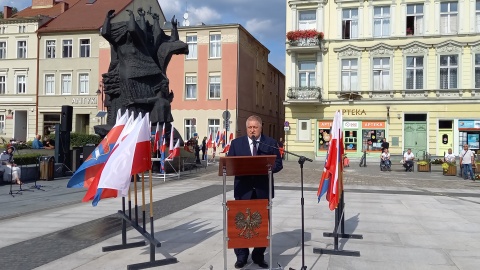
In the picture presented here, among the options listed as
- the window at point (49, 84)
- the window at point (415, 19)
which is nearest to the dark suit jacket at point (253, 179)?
the window at point (415, 19)

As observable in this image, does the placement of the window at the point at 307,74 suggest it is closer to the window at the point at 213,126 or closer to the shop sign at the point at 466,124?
the window at the point at 213,126

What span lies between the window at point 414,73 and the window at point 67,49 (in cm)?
3026

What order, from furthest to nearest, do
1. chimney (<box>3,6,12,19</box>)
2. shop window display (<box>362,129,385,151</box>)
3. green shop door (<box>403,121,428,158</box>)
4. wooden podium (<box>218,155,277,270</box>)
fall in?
chimney (<box>3,6,12,19</box>), shop window display (<box>362,129,385,151</box>), green shop door (<box>403,121,428,158</box>), wooden podium (<box>218,155,277,270</box>)

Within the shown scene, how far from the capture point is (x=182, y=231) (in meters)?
8.44

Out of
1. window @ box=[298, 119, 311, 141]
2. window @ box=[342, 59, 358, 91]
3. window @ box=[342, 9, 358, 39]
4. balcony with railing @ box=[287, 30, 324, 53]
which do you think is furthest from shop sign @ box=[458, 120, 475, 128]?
balcony with railing @ box=[287, 30, 324, 53]

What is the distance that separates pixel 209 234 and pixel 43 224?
3.34 m

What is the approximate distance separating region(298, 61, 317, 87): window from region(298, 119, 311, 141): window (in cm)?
282

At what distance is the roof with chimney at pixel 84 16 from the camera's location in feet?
148

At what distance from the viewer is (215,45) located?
41.4 metres

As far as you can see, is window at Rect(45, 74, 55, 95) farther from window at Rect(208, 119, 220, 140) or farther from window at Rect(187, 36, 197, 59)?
window at Rect(208, 119, 220, 140)

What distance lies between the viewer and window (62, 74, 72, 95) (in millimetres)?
45188

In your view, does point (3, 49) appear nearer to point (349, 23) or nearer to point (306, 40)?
point (306, 40)

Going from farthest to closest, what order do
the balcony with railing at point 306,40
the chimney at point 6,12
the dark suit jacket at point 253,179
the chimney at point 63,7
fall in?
the chimney at point 6,12 → the chimney at point 63,7 → the balcony with railing at point 306,40 → the dark suit jacket at point 253,179

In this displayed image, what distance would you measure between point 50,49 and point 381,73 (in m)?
30.7
